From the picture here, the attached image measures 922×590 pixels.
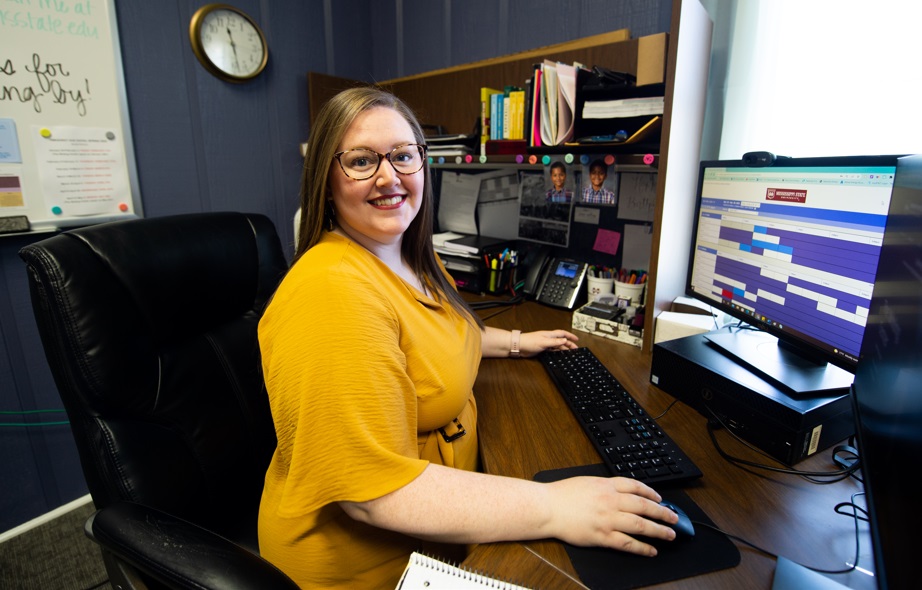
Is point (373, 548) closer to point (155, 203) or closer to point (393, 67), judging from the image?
point (155, 203)

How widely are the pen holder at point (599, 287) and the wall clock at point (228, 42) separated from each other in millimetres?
1625

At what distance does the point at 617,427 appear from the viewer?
867 mm

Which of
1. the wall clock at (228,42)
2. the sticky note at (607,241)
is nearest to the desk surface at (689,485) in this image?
the sticky note at (607,241)

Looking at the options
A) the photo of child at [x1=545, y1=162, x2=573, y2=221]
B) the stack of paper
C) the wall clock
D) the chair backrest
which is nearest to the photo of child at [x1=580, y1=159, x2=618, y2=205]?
the photo of child at [x1=545, y1=162, x2=573, y2=221]

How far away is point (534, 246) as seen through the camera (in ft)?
5.98

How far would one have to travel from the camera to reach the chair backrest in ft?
2.44

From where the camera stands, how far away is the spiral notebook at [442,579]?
54 cm

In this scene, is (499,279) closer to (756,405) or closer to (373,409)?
(756,405)

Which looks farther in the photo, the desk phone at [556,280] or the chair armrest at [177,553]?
the desk phone at [556,280]

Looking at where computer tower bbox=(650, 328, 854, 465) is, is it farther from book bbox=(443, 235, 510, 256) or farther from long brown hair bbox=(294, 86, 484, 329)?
book bbox=(443, 235, 510, 256)

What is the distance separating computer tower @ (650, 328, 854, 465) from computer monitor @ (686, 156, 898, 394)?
0.10 ft

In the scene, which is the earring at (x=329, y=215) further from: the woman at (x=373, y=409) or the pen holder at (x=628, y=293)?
the pen holder at (x=628, y=293)

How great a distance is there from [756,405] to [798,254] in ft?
Answer: 0.97

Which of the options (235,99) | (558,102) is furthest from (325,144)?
(235,99)
